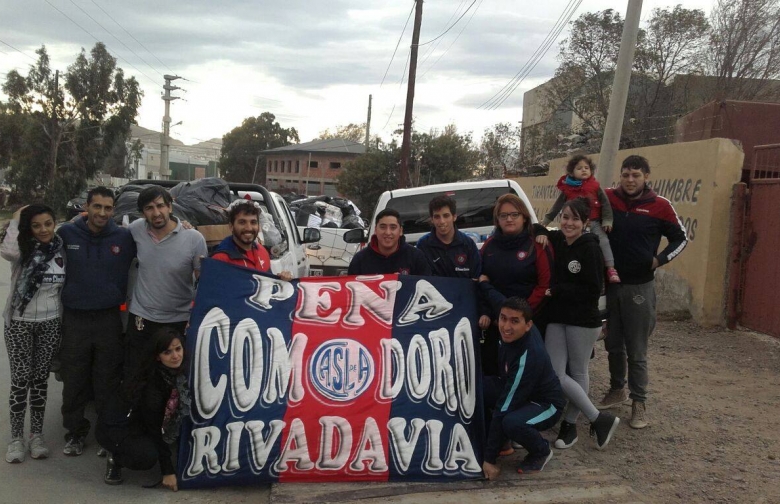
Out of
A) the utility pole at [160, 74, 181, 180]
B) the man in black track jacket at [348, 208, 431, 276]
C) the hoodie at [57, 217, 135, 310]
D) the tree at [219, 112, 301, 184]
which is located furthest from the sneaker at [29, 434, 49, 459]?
the tree at [219, 112, 301, 184]

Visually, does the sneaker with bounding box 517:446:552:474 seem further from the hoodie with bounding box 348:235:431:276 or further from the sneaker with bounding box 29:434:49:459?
the sneaker with bounding box 29:434:49:459

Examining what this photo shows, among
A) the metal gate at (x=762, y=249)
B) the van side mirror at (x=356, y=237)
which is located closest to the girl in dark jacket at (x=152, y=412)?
the van side mirror at (x=356, y=237)

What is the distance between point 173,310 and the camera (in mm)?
4961

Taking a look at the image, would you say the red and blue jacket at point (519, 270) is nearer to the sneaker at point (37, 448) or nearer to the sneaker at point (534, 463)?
the sneaker at point (534, 463)

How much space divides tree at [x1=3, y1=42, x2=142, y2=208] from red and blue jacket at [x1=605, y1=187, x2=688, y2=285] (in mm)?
45679

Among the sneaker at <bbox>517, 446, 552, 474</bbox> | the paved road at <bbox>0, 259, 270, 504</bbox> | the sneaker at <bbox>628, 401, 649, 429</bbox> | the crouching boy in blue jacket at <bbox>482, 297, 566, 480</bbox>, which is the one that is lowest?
the paved road at <bbox>0, 259, 270, 504</bbox>

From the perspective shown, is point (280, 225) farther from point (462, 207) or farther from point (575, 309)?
point (575, 309)

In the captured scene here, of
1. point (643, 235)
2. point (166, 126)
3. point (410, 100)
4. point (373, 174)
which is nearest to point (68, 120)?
point (166, 126)

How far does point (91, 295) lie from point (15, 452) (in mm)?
1267

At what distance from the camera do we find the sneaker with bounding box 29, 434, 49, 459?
4.96 m

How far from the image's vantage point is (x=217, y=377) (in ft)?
15.2

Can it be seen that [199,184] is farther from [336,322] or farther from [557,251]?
[557,251]

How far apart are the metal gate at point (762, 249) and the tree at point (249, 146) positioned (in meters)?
80.5

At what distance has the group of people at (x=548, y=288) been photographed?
454 cm
